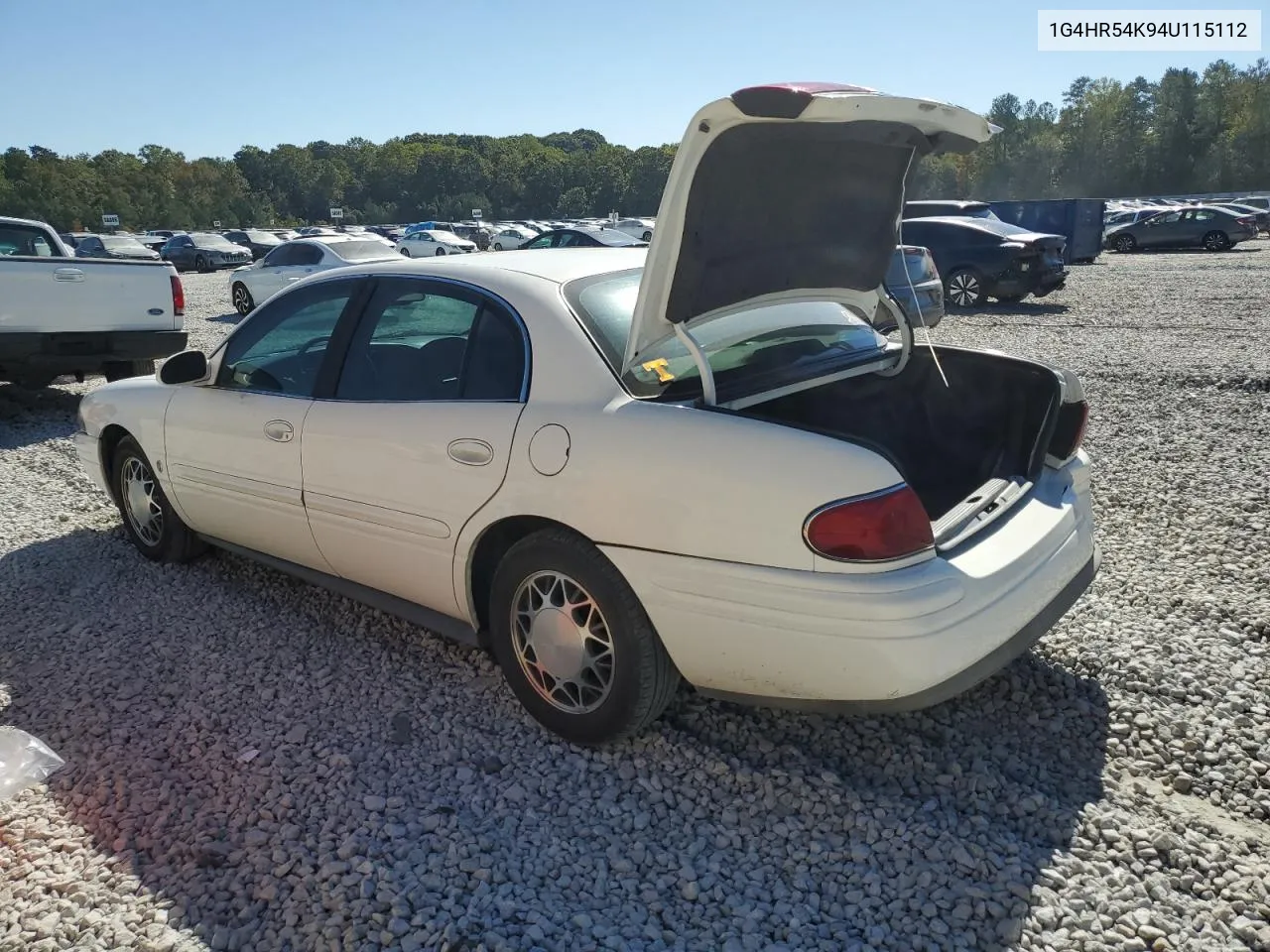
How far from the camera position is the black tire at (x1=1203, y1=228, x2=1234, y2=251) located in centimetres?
2898

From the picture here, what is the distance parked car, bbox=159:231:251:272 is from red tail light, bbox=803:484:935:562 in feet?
122

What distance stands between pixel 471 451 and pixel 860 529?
133cm

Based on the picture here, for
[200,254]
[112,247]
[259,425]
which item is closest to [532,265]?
[259,425]

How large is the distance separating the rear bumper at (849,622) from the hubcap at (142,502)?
10.2ft

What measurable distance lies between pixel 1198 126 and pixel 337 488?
102 metres

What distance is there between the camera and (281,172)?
11244 cm

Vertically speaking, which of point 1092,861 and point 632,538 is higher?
point 632,538

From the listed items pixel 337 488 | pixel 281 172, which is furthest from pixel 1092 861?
pixel 281 172

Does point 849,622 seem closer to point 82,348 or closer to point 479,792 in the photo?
point 479,792

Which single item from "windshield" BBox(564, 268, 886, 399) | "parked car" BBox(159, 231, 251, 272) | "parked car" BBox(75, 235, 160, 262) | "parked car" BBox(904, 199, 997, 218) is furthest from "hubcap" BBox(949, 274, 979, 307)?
"parked car" BBox(159, 231, 251, 272)

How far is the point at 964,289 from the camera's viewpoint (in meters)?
15.5

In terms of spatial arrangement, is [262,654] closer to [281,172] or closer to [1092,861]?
[1092,861]

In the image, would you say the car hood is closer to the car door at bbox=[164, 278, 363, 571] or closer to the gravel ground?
the gravel ground

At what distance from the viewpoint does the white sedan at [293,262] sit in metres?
16.4
